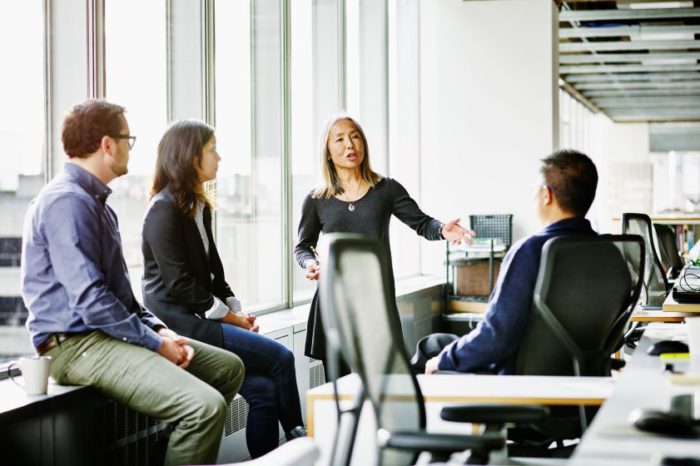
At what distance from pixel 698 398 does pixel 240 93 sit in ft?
13.2

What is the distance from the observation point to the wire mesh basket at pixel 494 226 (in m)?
8.62

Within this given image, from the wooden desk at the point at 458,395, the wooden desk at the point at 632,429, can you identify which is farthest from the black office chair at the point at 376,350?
the wooden desk at the point at 632,429

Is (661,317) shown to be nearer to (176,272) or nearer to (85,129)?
(176,272)

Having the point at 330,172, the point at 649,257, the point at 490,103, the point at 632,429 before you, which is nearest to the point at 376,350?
the point at 632,429

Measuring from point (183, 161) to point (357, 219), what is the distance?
3.03 ft

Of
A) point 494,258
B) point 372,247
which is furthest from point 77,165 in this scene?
point 494,258

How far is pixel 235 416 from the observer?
15.5 feet

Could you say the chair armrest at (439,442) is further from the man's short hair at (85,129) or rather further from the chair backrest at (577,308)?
the man's short hair at (85,129)

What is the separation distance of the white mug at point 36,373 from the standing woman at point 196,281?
74 cm

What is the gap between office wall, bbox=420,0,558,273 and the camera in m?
8.80

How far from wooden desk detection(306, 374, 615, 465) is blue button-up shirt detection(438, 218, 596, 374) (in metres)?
0.14

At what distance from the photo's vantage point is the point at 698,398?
2098 millimetres

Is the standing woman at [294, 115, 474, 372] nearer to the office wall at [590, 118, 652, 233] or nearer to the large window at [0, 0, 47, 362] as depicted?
the large window at [0, 0, 47, 362]

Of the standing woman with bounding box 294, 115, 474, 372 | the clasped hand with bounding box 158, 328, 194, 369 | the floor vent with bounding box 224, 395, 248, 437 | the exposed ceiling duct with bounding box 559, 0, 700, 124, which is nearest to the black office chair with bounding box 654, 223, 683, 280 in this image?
the exposed ceiling duct with bounding box 559, 0, 700, 124
